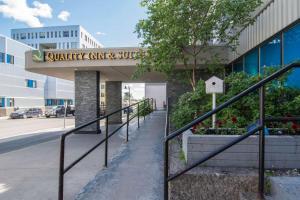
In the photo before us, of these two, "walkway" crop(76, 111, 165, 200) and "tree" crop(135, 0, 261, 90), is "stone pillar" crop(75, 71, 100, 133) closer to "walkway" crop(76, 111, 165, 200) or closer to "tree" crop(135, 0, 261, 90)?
"tree" crop(135, 0, 261, 90)

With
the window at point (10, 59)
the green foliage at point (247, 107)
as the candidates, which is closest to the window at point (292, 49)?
the green foliage at point (247, 107)

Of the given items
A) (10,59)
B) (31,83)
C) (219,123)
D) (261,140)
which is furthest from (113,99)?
(31,83)

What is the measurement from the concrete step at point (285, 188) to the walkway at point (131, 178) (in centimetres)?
151

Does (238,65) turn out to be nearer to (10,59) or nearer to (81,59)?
(81,59)

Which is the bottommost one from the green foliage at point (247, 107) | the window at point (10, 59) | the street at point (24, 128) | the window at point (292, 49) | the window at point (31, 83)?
the street at point (24, 128)

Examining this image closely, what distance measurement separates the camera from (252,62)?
834 centimetres

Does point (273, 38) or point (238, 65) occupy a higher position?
point (273, 38)

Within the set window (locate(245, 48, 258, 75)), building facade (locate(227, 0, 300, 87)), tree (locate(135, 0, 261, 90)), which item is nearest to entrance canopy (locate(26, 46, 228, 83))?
tree (locate(135, 0, 261, 90))

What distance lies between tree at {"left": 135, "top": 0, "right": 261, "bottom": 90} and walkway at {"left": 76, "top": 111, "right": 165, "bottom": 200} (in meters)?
3.51

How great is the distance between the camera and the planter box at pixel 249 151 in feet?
10.6

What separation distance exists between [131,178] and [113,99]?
50.1ft

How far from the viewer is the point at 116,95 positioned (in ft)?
63.9

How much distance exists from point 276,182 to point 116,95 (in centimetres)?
1732

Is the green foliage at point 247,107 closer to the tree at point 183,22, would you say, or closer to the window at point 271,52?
the window at point 271,52
